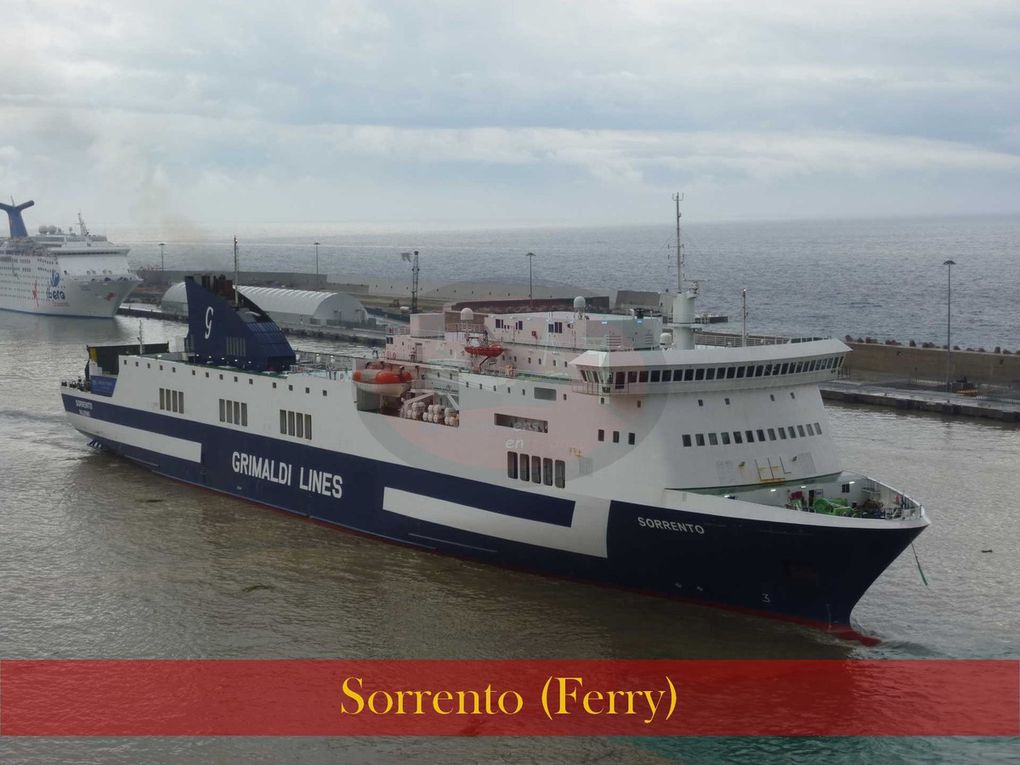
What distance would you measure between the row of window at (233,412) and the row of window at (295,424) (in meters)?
1.62

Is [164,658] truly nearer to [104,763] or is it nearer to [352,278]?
[104,763]

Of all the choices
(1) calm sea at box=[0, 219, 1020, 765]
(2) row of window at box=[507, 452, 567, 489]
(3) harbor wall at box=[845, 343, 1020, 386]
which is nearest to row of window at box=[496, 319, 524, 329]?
(2) row of window at box=[507, 452, 567, 489]

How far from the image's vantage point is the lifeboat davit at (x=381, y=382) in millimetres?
23375

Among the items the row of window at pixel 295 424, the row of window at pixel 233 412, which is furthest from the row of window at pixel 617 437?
the row of window at pixel 233 412

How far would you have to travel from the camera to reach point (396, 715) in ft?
51.7

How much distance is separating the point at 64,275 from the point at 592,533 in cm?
6491

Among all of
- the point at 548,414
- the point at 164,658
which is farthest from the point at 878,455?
the point at 164,658

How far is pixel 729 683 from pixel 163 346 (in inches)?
876

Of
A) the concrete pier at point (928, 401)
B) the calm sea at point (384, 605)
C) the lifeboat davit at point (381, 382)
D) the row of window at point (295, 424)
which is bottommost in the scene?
the calm sea at point (384, 605)

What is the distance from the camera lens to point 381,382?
23359 mm

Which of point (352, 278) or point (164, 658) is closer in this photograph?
point (164, 658)

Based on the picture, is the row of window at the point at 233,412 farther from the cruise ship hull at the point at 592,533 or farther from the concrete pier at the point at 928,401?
the concrete pier at the point at 928,401

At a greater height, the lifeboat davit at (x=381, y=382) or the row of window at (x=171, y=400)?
the lifeboat davit at (x=381, y=382)

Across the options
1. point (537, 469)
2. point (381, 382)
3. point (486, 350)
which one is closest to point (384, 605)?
point (537, 469)
